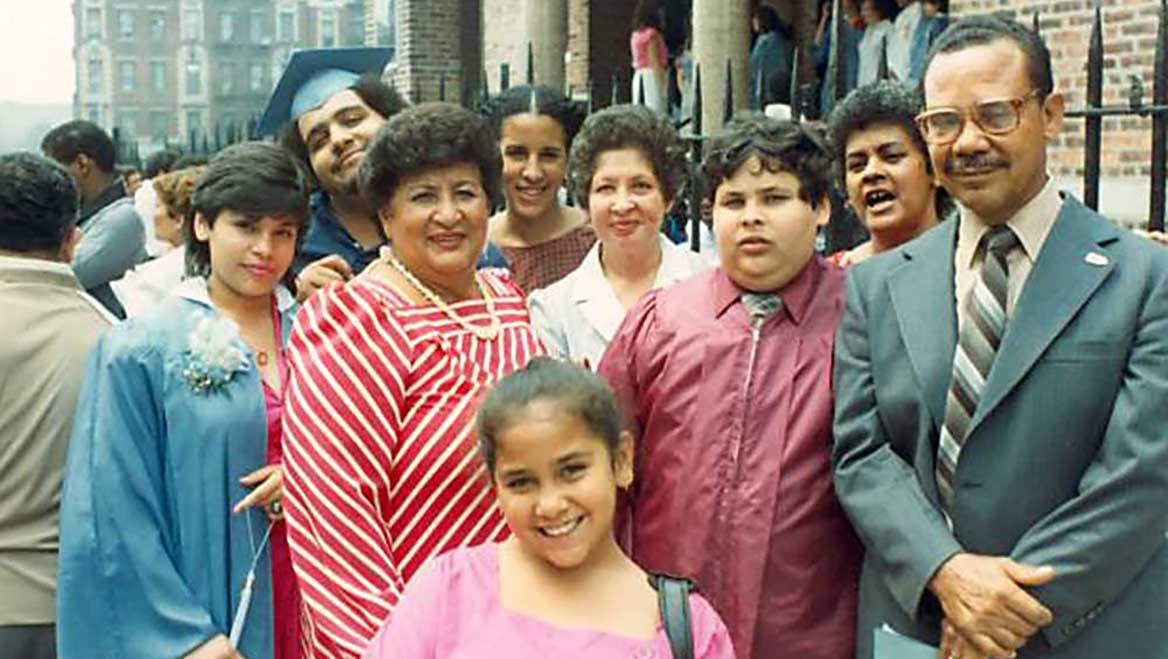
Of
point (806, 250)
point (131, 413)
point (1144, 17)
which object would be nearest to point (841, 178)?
point (806, 250)

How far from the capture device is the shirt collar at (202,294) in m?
3.14

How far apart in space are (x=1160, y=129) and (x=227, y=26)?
8115cm

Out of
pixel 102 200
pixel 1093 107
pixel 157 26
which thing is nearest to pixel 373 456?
pixel 1093 107

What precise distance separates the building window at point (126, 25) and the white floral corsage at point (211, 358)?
271 feet

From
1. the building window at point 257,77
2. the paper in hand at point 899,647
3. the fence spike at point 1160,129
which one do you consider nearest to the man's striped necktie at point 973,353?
the paper in hand at point 899,647

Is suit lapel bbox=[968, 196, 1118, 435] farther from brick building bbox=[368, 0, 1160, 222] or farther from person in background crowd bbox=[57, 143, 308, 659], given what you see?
brick building bbox=[368, 0, 1160, 222]

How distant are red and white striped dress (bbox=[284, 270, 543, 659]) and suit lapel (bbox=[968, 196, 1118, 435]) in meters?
0.97

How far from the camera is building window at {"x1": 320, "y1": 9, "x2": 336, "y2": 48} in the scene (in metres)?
79.9

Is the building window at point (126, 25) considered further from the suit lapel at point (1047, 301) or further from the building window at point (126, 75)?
the suit lapel at point (1047, 301)

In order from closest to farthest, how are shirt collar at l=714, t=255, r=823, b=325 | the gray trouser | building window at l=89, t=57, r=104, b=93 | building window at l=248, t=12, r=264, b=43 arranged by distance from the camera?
shirt collar at l=714, t=255, r=823, b=325 < the gray trouser < building window at l=89, t=57, r=104, b=93 < building window at l=248, t=12, r=264, b=43

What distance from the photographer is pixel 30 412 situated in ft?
11.0

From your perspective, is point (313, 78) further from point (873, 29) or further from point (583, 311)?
point (873, 29)

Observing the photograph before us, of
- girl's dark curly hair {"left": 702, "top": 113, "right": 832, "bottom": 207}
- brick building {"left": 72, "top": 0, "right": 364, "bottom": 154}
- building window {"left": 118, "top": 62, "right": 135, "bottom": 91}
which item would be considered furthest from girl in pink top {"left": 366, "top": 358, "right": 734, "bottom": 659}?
building window {"left": 118, "top": 62, "right": 135, "bottom": 91}

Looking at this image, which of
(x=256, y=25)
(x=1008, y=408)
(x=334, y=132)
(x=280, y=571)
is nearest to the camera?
(x=1008, y=408)
